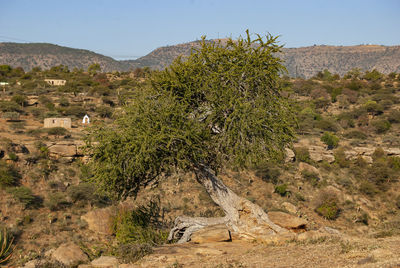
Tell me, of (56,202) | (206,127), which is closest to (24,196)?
(56,202)

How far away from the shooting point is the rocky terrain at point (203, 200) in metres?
10.3

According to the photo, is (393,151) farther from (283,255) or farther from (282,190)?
(283,255)

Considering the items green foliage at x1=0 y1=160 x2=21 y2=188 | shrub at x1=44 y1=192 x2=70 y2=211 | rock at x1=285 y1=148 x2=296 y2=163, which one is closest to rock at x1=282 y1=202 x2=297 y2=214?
rock at x1=285 y1=148 x2=296 y2=163

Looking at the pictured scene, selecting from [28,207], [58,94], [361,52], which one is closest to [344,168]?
[28,207]

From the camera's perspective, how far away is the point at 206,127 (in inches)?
508

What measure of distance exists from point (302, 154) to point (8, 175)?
24.8m

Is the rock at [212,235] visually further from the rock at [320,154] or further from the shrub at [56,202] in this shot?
the rock at [320,154]

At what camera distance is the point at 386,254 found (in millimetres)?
8172

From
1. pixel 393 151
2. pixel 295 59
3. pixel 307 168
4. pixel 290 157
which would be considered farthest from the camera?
pixel 295 59

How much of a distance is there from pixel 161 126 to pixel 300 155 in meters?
25.3

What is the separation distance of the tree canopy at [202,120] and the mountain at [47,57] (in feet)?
507

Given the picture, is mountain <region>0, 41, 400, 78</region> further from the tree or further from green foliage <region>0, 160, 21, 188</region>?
the tree

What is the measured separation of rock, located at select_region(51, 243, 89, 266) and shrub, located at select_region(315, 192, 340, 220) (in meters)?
→ 19.2

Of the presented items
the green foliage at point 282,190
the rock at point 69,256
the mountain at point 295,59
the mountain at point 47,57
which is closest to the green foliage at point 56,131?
the green foliage at point 282,190
